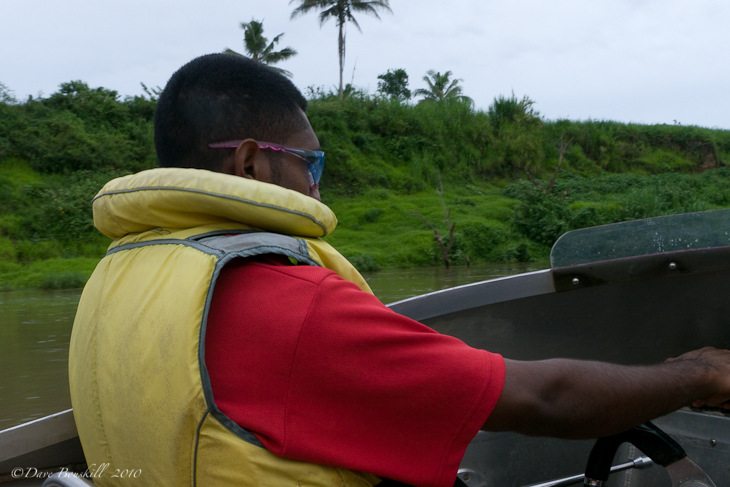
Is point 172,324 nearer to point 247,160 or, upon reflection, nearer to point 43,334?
point 247,160

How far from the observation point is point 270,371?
1055mm

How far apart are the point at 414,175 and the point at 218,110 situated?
25393mm

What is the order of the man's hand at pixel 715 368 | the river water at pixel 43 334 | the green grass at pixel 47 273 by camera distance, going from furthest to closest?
the green grass at pixel 47 273, the river water at pixel 43 334, the man's hand at pixel 715 368

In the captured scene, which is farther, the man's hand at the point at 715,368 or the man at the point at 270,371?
the man's hand at the point at 715,368

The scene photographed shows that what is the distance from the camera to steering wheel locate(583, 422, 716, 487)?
4.79 feet

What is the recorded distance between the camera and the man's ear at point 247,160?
1341 mm

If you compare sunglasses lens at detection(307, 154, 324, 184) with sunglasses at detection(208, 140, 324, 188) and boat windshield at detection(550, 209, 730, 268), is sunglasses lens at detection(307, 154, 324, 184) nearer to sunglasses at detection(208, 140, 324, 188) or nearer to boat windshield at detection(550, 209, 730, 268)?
sunglasses at detection(208, 140, 324, 188)

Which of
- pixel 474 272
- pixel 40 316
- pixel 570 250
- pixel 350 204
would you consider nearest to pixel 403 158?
pixel 350 204

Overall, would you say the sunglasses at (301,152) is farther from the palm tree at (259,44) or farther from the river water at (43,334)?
the palm tree at (259,44)

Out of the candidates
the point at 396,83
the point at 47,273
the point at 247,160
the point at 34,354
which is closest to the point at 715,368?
the point at 247,160

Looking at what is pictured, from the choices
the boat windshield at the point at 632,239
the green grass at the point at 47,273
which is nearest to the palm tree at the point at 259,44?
the green grass at the point at 47,273

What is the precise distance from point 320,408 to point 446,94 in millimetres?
42544

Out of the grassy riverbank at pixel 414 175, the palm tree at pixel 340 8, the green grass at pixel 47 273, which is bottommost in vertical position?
the green grass at pixel 47 273

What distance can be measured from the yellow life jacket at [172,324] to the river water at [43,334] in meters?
5.67
